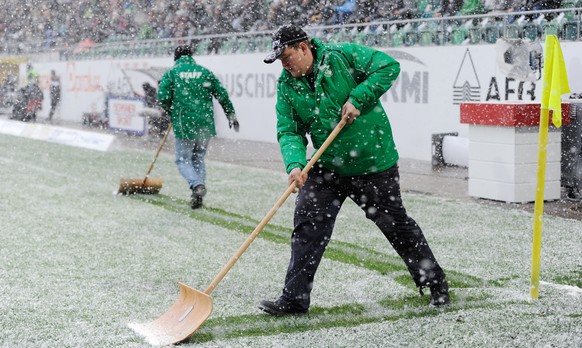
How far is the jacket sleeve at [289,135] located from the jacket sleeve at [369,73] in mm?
426

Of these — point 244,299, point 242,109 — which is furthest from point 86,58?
point 244,299

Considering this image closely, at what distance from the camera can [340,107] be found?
491cm

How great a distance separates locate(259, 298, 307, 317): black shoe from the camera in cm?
507

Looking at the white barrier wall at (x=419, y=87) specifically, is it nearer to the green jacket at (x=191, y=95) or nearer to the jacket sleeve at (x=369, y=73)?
the green jacket at (x=191, y=95)

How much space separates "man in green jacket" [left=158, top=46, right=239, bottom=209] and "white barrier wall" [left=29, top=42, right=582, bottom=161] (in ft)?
16.7

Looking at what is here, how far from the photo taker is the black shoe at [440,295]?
17.1 feet

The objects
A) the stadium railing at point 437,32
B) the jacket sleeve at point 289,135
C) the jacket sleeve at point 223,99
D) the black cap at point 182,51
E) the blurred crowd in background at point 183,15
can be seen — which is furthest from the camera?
the blurred crowd in background at point 183,15

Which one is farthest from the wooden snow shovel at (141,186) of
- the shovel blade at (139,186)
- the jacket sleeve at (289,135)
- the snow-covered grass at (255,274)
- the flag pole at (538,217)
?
the flag pole at (538,217)

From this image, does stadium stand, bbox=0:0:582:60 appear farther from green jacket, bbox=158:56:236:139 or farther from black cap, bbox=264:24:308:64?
black cap, bbox=264:24:308:64

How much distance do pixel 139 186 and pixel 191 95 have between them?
1.63 metres

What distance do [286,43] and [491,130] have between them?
230 inches

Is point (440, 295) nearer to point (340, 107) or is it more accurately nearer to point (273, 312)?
point (273, 312)

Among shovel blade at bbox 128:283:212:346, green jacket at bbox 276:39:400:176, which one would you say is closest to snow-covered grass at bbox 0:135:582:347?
shovel blade at bbox 128:283:212:346

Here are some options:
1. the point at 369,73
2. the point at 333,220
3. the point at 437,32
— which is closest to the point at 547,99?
the point at 369,73
